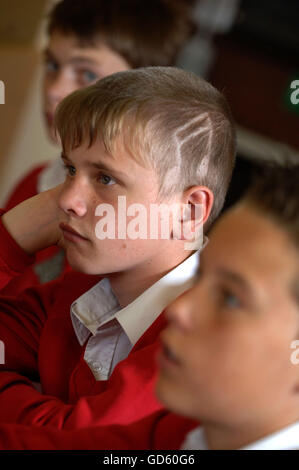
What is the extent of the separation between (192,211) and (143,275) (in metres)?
0.11

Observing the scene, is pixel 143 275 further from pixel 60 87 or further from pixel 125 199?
pixel 60 87

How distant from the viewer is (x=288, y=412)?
22.6 inches

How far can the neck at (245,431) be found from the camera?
574 mm

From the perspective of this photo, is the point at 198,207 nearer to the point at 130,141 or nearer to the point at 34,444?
the point at 130,141

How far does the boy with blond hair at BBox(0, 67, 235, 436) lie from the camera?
886 mm

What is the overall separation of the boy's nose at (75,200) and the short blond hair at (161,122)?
0.06m

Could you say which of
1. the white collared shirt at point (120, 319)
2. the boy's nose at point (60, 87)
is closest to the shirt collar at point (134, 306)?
the white collared shirt at point (120, 319)

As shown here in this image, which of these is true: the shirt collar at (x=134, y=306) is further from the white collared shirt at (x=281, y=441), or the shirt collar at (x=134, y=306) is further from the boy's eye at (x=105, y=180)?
the white collared shirt at (x=281, y=441)

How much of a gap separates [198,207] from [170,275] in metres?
0.10

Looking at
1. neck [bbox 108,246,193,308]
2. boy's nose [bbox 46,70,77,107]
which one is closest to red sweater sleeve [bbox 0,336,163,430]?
neck [bbox 108,246,193,308]

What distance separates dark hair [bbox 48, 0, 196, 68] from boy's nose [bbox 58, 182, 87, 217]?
2.45 ft

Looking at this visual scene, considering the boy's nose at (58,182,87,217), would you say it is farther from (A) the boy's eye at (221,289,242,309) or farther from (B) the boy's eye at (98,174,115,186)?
(A) the boy's eye at (221,289,242,309)

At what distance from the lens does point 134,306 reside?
90 centimetres
